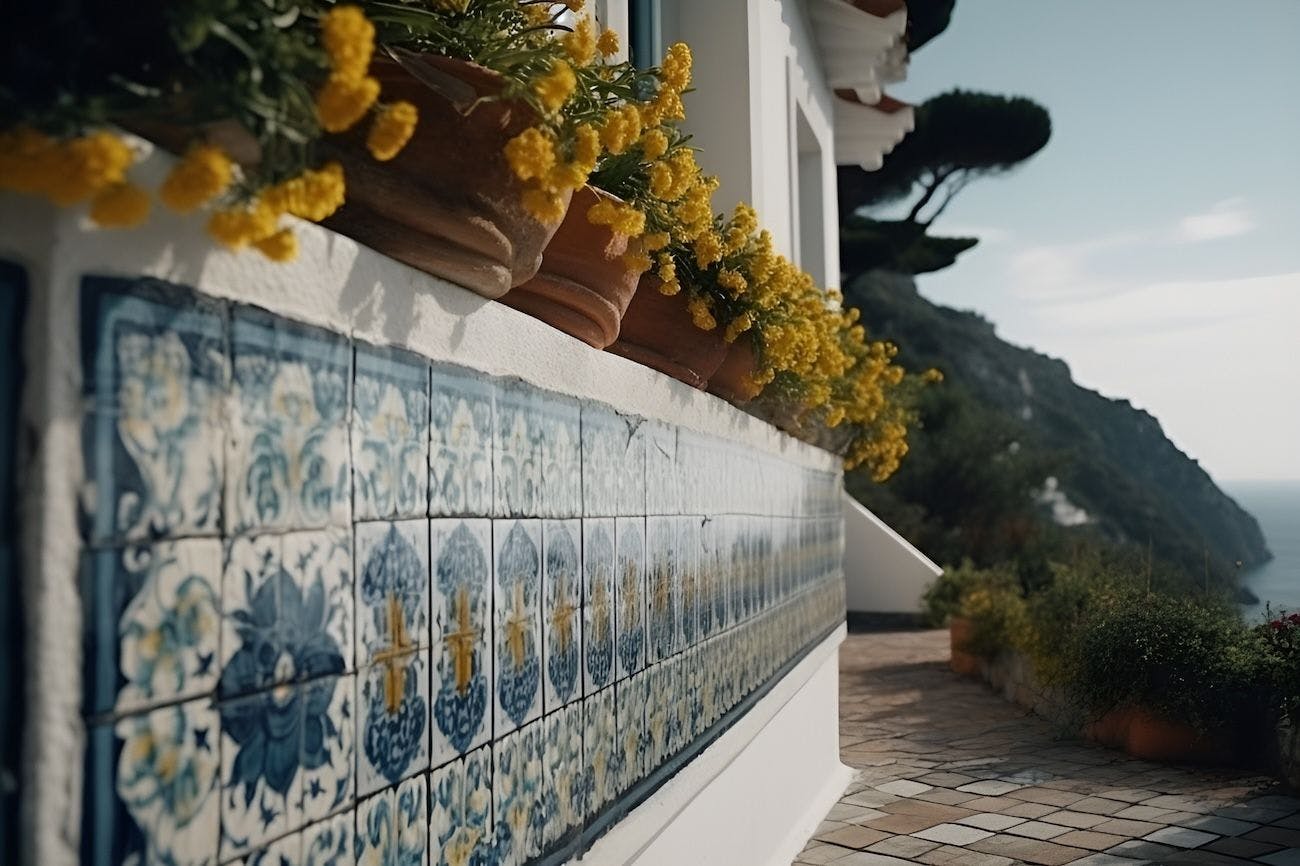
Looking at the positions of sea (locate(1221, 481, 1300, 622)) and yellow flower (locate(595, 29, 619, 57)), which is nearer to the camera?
yellow flower (locate(595, 29, 619, 57))

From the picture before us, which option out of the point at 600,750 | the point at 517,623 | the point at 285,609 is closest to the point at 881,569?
the point at 600,750

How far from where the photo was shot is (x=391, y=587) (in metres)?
1.46

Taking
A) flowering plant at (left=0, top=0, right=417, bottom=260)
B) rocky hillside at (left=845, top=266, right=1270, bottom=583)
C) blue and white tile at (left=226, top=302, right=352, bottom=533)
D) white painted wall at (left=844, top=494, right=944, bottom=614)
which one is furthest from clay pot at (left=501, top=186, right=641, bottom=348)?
rocky hillside at (left=845, top=266, right=1270, bottom=583)

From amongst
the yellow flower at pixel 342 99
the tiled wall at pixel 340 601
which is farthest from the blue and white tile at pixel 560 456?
the yellow flower at pixel 342 99

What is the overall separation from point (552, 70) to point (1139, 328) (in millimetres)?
47573

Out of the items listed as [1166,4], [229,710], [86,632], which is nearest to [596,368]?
[229,710]

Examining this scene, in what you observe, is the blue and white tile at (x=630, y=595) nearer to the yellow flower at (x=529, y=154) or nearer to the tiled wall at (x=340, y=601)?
Result: the tiled wall at (x=340, y=601)

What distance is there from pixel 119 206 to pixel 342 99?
0.23 metres

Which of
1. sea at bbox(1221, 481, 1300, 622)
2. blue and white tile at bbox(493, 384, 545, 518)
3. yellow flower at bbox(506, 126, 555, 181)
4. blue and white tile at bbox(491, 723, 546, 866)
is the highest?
yellow flower at bbox(506, 126, 555, 181)

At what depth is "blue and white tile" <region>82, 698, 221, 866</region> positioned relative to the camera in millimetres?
974

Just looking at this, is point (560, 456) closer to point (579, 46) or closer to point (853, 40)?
point (579, 46)

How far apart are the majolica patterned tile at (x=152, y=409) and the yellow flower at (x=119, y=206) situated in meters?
0.07

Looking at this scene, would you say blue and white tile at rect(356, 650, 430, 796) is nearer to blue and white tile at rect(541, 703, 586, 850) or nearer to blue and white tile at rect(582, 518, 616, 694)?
blue and white tile at rect(541, 703, 586, 850)

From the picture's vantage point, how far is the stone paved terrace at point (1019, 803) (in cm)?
473
